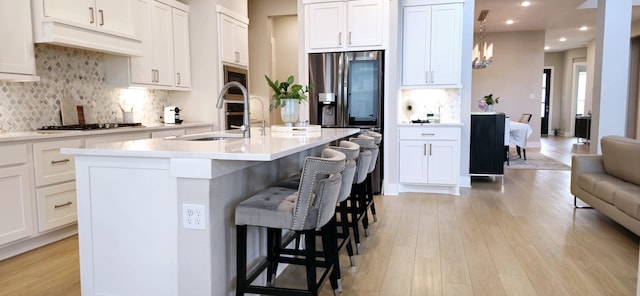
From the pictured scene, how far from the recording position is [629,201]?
10.5ft

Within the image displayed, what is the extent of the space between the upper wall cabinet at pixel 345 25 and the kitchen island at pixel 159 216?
325 cm

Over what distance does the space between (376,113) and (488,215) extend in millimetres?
1733

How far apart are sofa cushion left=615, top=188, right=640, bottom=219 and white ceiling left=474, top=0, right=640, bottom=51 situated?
4.84 metres

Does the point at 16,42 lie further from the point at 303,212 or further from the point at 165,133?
the point at 303,212

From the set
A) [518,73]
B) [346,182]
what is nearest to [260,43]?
[346,182]

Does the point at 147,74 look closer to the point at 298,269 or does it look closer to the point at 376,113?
the point at 376,113

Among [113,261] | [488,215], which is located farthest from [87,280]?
[488,215]

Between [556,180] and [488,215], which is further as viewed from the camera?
[556,180]

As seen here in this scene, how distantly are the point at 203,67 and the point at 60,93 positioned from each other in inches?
72.3

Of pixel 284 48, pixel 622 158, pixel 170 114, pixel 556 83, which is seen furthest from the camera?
pixel 556 83

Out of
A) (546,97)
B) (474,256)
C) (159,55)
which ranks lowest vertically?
(474,256)

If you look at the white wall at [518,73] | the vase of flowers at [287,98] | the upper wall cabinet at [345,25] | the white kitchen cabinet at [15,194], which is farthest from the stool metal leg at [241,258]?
the white wall at [518,73]

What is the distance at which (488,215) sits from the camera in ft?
13.7

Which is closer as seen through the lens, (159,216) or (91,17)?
(159,216)
